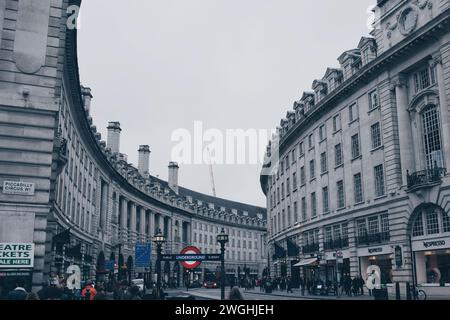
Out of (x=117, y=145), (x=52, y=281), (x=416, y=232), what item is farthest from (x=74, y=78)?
(x=117, y=145)

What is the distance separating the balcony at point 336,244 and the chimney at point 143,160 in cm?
4787

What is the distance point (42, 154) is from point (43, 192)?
5.84 feet

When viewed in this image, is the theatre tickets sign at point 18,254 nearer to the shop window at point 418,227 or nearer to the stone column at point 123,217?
the shop window at point 418,227

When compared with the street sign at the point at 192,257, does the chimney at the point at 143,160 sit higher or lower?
higher

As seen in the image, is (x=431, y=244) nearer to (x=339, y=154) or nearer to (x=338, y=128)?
(x=339, y=154)

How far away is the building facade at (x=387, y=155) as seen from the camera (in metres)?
35.4

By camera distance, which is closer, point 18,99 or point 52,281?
point 18,99

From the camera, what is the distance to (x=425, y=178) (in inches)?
1416

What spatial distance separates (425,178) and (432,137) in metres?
3.24

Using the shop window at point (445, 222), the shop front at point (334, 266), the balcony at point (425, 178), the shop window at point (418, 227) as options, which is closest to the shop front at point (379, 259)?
the shop front at point (334, 266)

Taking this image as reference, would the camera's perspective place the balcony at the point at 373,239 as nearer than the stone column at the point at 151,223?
Yes
